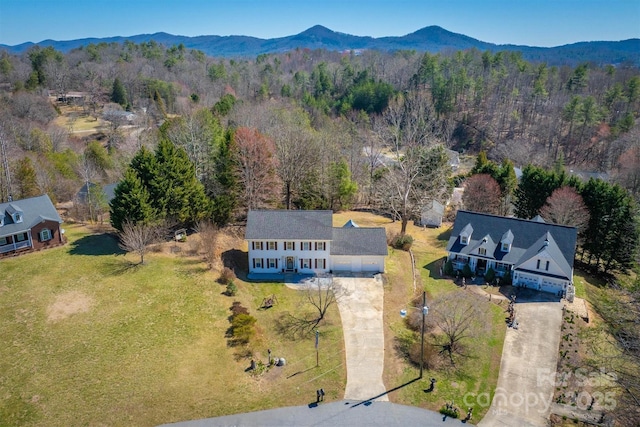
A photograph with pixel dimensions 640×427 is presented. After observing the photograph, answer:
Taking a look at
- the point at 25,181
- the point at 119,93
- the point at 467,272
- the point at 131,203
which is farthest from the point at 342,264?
→ the point at 119,93

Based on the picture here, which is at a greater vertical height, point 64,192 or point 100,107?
point 100,107

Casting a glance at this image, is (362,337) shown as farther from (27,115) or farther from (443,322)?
(27,115)

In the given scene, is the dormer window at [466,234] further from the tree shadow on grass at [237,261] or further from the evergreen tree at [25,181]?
the evergreen tree at [25,181]

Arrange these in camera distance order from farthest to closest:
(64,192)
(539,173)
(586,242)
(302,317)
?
(64,192) → (539,173) → (586,242) → (302,317)

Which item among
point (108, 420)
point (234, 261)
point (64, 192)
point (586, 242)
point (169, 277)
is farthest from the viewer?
point (64, 192)

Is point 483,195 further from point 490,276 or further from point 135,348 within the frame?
point 135,348


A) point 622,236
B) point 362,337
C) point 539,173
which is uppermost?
point 539,173

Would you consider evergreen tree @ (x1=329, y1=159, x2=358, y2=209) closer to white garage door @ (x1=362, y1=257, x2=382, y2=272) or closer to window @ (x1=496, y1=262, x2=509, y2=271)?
white garage door @ (x1=362, y1=257, x2=382, y2=272)

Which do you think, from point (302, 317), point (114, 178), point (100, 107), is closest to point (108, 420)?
point (302, 317)
